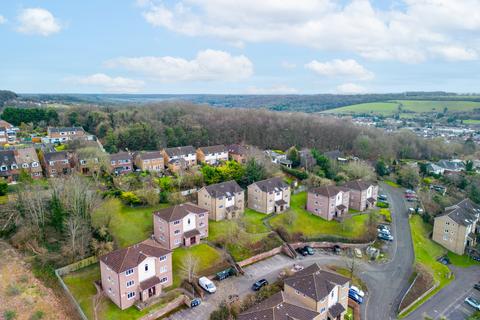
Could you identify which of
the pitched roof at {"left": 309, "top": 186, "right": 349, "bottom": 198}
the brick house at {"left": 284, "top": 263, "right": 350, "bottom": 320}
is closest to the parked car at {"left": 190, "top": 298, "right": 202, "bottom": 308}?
the brick house at {"left": 284, "top": 263, "right": 350, "bottom": 320}

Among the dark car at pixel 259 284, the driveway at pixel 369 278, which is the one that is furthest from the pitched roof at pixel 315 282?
the driveway at pixel 369 278

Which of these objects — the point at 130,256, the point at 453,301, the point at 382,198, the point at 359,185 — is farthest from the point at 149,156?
the point at 453,301

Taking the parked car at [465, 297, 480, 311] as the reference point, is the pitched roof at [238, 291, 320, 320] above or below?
above

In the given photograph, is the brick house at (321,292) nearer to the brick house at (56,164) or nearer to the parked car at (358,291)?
the parked car at (358,291)

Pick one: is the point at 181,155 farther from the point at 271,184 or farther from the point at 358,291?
the point at 358,291

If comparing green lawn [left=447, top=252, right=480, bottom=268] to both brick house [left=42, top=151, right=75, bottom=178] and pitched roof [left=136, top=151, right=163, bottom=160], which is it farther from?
brick house [left=42, top=151, right=75, bottom=178]
